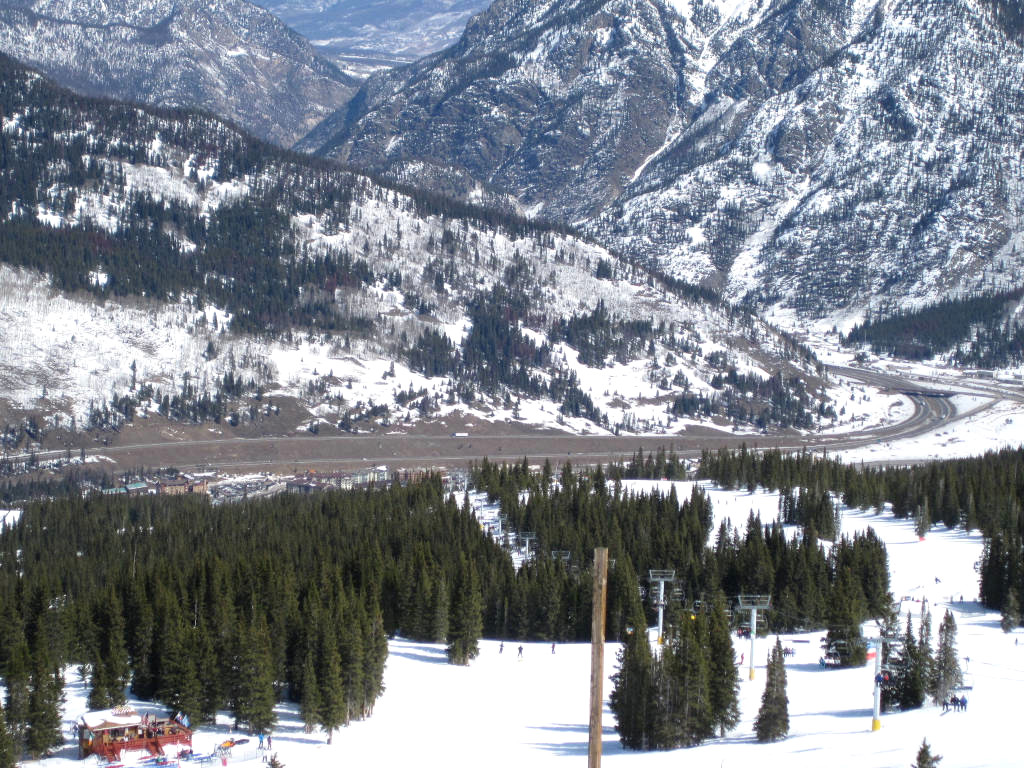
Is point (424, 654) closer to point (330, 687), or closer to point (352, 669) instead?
point (352, 669)

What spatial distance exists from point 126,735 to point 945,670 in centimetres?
5174

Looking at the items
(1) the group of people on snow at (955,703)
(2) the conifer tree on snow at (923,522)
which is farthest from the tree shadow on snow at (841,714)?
(2) the conifer tree on snow at (923,522)

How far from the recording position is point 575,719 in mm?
107000

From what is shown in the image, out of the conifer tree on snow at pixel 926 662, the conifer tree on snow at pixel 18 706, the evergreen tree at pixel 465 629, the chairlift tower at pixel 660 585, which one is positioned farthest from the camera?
the chairlift tower at pixel 660 585

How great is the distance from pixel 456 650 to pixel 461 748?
98.6 ft

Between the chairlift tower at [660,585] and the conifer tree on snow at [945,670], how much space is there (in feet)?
112

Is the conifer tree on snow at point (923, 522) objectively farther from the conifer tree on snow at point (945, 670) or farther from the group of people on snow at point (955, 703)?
the group of people on snow at point (955, 703)

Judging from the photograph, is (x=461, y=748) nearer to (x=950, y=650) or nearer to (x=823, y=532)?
(x=950, y=650)

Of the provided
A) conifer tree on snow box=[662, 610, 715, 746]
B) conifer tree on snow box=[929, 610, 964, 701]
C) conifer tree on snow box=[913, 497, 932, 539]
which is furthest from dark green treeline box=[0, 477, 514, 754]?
conifer tree on snow box=[913, 497, 932, 539]

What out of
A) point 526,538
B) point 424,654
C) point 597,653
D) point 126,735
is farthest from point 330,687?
point 526,538

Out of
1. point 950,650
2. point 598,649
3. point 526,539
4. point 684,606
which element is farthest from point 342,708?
point 526,539

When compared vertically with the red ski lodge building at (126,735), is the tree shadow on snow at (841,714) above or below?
above

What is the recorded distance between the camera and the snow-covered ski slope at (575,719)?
82.1m

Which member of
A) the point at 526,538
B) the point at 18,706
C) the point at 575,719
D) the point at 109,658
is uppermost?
the point at 526,538
